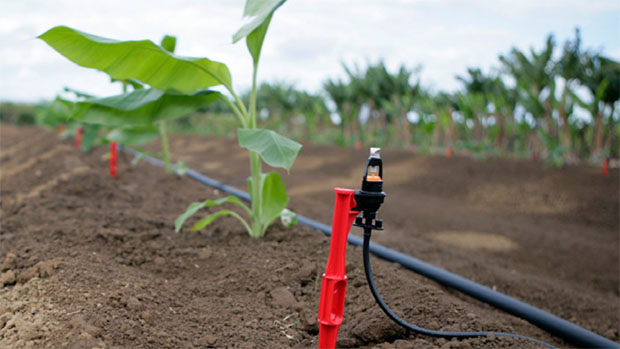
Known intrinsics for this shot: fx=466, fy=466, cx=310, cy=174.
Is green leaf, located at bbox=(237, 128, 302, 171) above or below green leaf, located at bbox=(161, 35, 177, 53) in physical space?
below

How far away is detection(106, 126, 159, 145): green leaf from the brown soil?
0.51 m

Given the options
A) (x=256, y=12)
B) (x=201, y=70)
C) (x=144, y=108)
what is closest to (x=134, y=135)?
(x=144, y=108)

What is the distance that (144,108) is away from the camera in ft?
9.52

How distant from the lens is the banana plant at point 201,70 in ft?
7.09

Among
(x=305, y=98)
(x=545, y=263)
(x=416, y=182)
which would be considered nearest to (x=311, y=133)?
(x=305, y=98)

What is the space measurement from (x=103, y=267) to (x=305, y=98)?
15299 mm

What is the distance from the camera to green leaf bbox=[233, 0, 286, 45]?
6.82ft

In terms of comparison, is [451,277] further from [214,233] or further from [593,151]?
[593,151]

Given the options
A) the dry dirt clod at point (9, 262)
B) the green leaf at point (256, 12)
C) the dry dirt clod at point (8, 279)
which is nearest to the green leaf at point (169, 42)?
the green leaf at point (256, 12)

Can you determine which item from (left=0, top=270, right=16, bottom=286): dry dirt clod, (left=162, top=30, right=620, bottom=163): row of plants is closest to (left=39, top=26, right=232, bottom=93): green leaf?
(left=0, top=270, right=16, bottom=286): dry dirt clod

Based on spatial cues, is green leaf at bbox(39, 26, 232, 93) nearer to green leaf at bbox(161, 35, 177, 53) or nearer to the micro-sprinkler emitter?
the micro-sprinkler emitter

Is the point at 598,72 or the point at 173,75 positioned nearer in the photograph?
the point at 173,75

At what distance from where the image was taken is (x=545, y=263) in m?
4.41

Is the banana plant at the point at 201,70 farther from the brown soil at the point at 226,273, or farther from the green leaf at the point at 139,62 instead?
the brown soil at the point at 226,273
